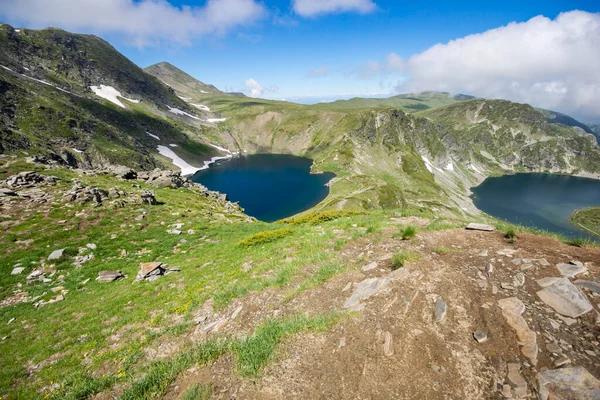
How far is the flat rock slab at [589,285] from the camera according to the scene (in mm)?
7746

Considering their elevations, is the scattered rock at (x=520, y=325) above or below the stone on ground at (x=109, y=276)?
above

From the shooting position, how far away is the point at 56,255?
64.3 feet

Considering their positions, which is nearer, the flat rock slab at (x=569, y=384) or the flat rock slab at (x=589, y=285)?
the flat rock slab at (x=569, y=384)

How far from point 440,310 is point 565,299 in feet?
12.1

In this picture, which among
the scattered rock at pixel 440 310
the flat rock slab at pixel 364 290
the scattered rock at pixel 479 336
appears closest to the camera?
the scattered rock at pixel 479 336

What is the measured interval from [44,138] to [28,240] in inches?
4302

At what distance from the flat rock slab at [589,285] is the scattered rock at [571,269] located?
39 cm

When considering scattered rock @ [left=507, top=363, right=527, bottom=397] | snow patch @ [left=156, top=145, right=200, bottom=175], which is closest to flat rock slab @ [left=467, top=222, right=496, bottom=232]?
scattered rock @ [left=507, top=363, right=527, bottom=397]

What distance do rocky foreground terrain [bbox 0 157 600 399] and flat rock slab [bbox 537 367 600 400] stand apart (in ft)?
0.10

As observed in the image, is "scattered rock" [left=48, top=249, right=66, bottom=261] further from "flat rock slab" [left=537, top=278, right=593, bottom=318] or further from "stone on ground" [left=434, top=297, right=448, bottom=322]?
"flat rock slab" [left=537, top=278, right=593, bottom=318]

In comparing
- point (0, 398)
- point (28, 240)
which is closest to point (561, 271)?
point (0, 398)

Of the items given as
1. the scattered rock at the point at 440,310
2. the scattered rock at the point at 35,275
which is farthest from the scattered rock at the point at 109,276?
the scattered rock at the point at 440,310

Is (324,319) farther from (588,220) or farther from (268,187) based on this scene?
(588,220)

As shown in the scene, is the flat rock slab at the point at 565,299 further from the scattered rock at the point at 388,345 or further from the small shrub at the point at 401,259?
the scattered rock at the point at 388,345
